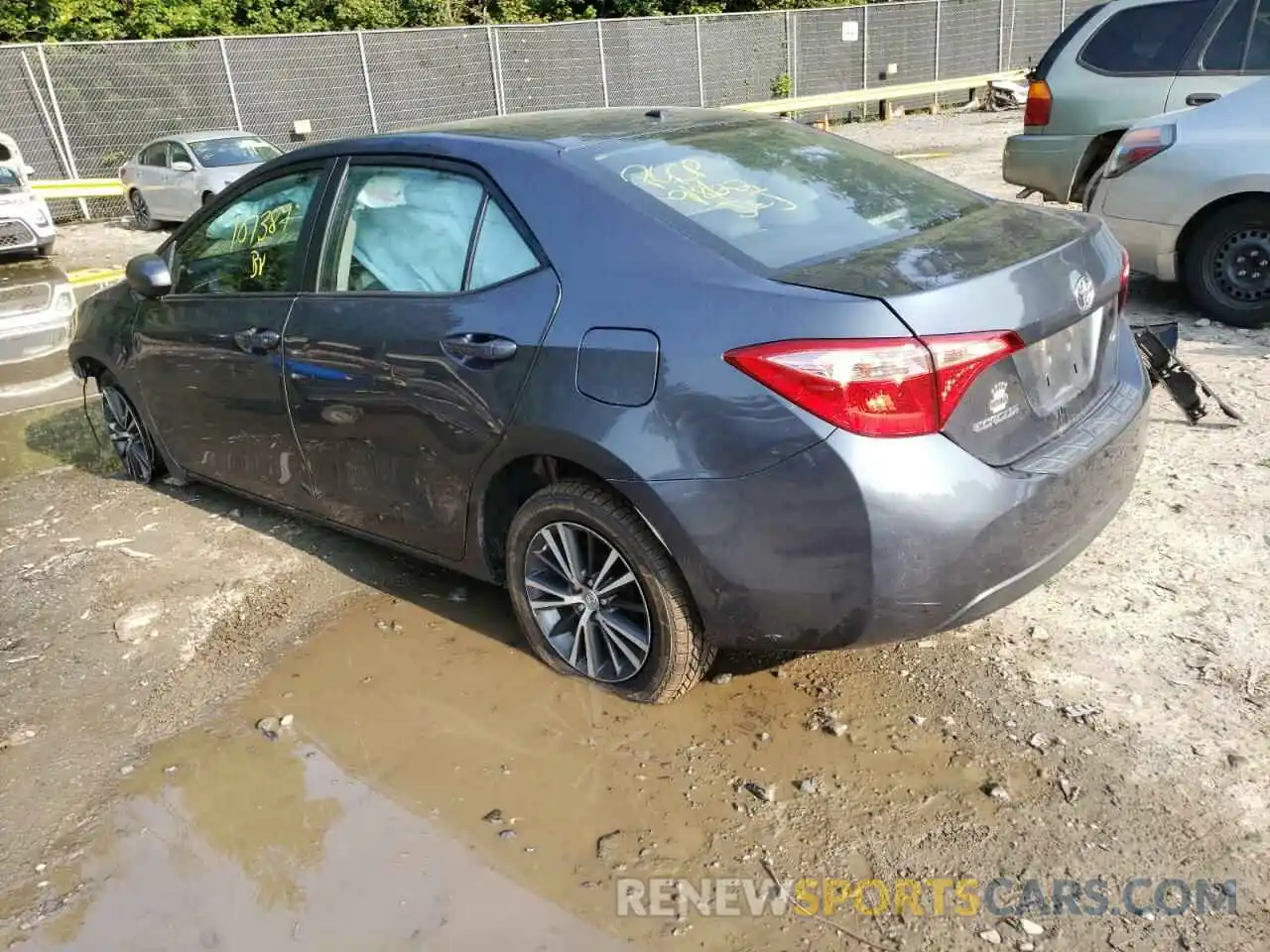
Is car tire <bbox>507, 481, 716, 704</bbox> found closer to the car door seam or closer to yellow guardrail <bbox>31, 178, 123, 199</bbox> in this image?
the car door seam

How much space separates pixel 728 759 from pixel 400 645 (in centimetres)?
132

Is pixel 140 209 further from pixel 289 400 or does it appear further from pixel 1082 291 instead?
pixel 1082 291

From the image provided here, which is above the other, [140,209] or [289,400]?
[289,400]

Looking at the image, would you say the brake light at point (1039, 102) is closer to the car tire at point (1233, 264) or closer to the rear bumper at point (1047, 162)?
the rear bumper at point (1047, 162)

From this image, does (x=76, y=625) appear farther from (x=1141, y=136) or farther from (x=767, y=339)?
(x=1141, y=136)

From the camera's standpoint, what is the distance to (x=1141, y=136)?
19.4 feet

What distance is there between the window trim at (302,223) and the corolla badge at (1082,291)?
252 cm

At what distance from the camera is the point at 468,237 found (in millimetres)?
3164

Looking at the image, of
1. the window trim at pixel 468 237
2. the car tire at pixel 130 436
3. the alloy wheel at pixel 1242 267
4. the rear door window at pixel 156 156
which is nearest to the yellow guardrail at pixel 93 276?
the rear door window at pixel 156 156

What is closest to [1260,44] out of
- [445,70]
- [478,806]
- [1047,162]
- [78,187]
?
[1047,162]

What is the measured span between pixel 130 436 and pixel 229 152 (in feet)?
37.2

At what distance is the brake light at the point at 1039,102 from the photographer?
298 inches

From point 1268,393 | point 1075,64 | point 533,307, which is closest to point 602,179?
point 533,307

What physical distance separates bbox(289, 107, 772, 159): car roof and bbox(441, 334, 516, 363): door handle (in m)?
0.63
